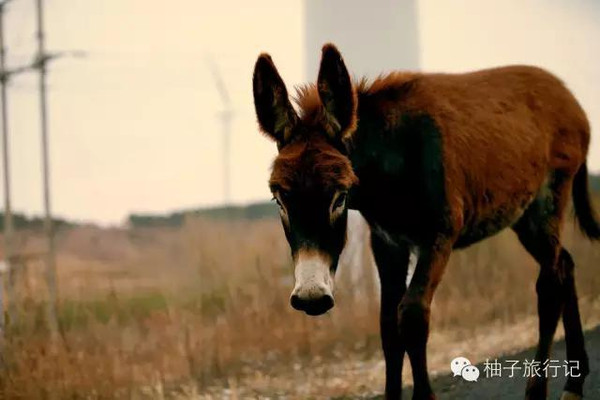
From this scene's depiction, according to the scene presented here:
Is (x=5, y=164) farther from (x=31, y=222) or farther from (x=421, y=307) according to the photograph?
(x=421, y=307)

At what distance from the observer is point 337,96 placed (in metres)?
2.62

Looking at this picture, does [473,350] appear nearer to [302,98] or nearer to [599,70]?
[599,70]

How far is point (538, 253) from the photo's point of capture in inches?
136

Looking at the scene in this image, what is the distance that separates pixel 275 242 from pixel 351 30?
53.0 inches

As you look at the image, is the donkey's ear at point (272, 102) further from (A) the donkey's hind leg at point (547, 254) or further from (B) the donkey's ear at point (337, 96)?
(A) the donkey's hind leg at point (547, 254)

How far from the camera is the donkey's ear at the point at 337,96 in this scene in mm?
2582

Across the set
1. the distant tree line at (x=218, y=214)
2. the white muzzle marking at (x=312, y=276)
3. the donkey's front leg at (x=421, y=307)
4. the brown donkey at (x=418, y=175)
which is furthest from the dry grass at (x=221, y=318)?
the white muzzle marking at (x=312, y=276)

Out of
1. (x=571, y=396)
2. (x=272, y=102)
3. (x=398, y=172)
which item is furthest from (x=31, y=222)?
(x=571, y=396)

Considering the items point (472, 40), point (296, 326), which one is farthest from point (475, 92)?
point (296, 326)

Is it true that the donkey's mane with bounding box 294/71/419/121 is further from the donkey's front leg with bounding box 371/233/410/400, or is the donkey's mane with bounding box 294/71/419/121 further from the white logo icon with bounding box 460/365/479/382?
the white logo icon with bounding box 460/365/479/382

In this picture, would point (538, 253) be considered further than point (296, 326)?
No

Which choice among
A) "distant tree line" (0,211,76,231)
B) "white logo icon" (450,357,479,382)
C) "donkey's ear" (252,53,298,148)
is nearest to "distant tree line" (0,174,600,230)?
"distant tree line" (0,211,76,231)

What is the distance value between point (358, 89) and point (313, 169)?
46 cm

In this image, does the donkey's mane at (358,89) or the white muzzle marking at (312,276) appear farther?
the donkey's mane at (358,89)
